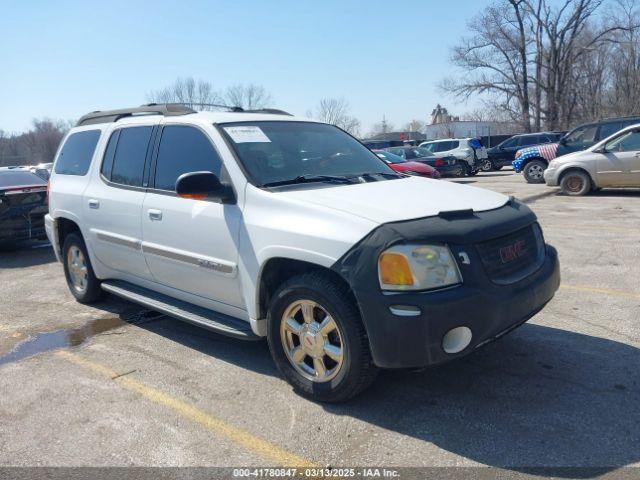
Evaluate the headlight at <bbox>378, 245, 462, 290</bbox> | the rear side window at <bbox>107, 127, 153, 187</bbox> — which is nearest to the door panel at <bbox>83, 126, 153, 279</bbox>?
the rear side window at <bbox>107, 127, 153, 187</bbox>

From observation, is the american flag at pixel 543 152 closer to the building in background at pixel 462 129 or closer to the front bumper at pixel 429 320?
the front bumper at pixel 429 320

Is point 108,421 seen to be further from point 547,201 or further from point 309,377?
point 547,201

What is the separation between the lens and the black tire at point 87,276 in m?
5.77

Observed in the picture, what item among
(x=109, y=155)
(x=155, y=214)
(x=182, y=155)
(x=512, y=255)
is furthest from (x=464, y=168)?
(x=512, y=255)

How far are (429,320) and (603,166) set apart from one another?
1163 cm

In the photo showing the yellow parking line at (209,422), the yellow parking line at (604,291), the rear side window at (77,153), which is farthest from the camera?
the rear side window at (77,153)

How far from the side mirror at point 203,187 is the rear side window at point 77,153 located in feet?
7.61

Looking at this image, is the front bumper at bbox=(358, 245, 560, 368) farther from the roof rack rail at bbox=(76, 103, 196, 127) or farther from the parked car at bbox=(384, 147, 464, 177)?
the parked car at bbox=(384, 147, 464, 177)

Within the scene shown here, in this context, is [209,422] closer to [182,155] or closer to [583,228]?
[182,155]

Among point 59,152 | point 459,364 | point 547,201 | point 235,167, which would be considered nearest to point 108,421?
point 235,167

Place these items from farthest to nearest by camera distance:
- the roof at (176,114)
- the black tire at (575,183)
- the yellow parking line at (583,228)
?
the black tire at (575,183) → the yellow parking line at (583,228) → the roof at (176,114)

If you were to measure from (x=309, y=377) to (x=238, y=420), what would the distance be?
0.51m

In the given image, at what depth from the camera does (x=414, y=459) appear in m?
2.95

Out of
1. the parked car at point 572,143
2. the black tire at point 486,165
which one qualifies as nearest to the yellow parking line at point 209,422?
the parked car at point 572,143
